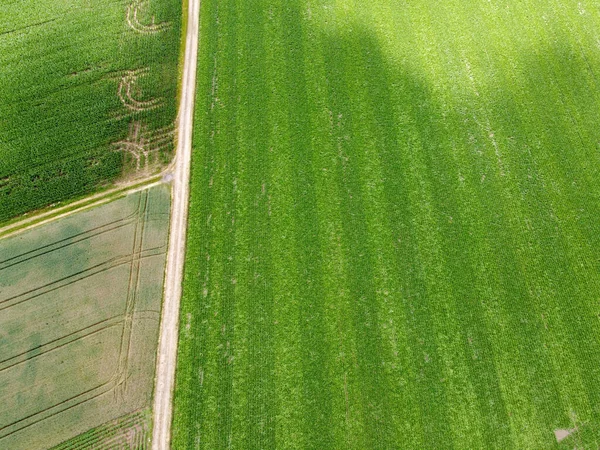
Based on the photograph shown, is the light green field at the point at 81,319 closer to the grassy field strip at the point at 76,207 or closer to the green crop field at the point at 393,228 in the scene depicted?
the grassy field strip at the point at 76,207

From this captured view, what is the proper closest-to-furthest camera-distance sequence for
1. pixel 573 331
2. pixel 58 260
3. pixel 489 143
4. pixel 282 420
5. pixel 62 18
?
pixel 282 420, pixel 573 331, pixel 58 260, pixel 489 143, pixel 62 18

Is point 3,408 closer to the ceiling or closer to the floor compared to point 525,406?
closer to the ceiling

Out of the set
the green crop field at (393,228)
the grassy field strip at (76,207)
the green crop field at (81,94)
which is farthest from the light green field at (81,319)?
the green crop field at (81,94)

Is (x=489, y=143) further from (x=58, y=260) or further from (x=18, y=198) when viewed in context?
(x=18, y=198)

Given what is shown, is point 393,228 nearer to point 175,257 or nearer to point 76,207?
point 175,257

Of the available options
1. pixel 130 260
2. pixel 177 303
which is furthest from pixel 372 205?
pixel 130 260

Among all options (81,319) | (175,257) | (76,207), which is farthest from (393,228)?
(76,207)
